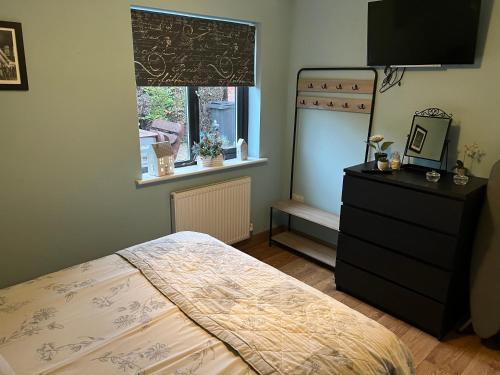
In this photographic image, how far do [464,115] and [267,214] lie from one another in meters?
1.96

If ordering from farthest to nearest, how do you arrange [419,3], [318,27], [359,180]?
[318,27]
[359,180]
[419,3]

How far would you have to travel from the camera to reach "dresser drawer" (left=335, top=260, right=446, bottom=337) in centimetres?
236

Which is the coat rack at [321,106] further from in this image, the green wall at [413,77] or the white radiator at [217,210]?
the white radiator at [217,210]

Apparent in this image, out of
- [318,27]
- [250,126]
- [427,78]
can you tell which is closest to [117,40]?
[250,126]

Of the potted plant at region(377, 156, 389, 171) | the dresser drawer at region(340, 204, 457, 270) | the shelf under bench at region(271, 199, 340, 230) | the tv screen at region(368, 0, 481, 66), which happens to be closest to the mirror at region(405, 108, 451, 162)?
the potted plant at region(377, 156, 389, 171)

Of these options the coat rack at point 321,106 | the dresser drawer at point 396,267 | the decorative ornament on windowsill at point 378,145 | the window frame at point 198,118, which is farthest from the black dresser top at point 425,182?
the window frame at point 198,118

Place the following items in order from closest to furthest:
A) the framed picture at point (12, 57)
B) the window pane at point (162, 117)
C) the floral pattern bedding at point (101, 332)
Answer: the floral pattern bedding at point (101, 332), the framed picture at point (12, 57), the window pane at point (162, 117)

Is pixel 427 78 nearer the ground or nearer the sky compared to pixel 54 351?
nearer the sky

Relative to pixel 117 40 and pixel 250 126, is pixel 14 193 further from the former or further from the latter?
pixel 250 126

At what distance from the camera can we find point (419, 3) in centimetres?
238

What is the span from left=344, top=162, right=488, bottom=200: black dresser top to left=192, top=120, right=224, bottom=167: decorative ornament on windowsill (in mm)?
1118

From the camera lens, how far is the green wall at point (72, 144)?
2148mm

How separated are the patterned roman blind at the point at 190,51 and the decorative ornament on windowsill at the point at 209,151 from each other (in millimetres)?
448

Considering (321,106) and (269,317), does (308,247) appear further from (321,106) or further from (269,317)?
(269,317)
